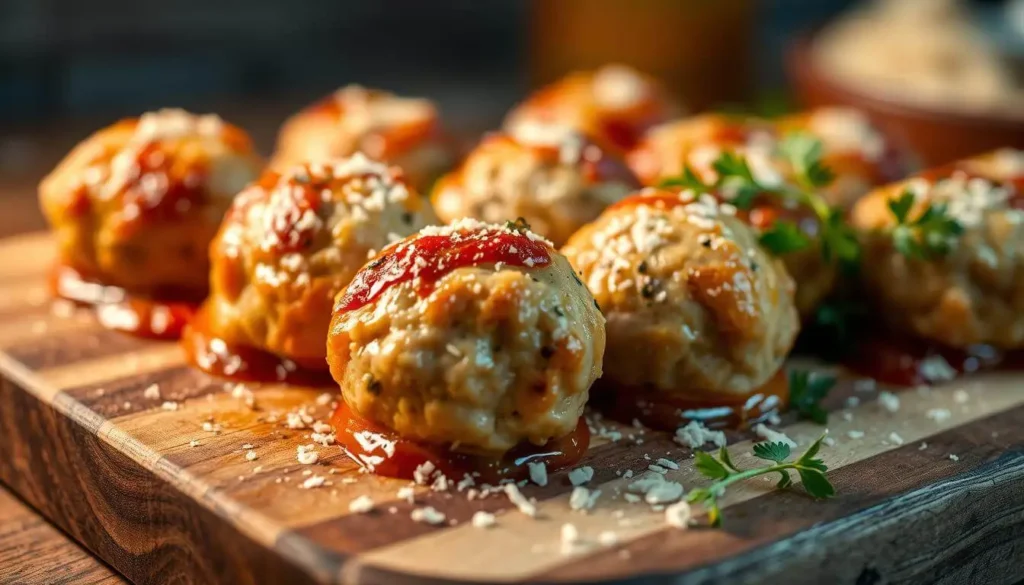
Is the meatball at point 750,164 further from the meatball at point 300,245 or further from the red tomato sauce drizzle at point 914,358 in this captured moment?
the meatball at point 300,245

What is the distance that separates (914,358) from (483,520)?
74.7 inches

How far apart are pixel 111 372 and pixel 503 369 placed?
1.41 metres

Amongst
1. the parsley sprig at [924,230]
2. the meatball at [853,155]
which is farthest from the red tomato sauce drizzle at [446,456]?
the meatball at [853,155]

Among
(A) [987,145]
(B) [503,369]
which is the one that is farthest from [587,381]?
(A) [987,145]

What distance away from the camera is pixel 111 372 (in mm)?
3570

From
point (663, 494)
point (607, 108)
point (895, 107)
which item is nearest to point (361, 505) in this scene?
point (663, 494)

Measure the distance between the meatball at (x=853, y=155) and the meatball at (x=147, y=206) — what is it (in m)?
2.41

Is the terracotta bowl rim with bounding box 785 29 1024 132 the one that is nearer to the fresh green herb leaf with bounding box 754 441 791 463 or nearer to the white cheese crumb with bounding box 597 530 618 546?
the fresh green herb leaf with bounding box 754 441 791 463

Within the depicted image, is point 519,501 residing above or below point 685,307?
below

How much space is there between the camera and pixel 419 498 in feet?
9.16

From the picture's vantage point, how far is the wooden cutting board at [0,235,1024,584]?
2.54m

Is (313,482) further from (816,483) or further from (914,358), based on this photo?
(914,358)

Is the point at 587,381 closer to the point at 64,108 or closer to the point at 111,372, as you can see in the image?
the point at 111,372

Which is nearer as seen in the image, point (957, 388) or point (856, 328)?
point (957, 388)
